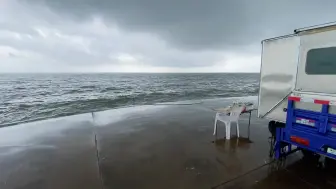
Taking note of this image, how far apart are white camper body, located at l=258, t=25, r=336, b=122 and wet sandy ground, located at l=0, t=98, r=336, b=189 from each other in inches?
46.5

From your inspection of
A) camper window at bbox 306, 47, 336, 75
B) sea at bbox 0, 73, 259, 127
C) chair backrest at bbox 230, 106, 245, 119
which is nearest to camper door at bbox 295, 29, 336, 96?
camper window at bbox 306, 47, 336, 75

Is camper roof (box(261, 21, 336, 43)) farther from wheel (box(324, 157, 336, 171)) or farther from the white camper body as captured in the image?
wheel (box(324, 157, 336, 171))

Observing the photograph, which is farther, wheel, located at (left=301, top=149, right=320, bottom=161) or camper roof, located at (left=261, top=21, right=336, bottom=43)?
wheel, located at (left=301, top=149, right=320, bottom=161)

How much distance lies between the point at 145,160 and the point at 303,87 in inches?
140

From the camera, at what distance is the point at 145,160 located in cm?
439

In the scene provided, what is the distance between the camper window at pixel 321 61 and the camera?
3.05 metres

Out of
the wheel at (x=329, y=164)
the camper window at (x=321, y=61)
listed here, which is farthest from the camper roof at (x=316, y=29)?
the wheel at (x=329, y=164)

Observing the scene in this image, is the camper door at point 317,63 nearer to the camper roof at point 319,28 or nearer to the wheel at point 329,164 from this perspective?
the camper roof at point 319,28

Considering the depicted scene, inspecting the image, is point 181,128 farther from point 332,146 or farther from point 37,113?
point 37,113

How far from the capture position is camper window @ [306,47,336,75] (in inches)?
120

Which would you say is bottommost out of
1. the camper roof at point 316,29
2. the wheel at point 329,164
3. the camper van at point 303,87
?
the wheel at point 329,164

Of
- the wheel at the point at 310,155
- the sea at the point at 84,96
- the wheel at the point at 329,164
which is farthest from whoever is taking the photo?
the sea at the point at 84,96

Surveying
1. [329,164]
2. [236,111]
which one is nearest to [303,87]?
[329,164]

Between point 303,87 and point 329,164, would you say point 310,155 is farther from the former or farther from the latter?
point 303,87
